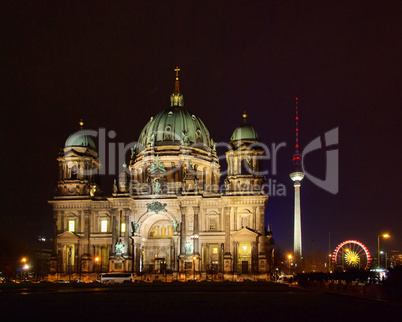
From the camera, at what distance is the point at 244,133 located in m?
112

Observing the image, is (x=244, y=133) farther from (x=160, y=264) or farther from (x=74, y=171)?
(x=74, y=171)

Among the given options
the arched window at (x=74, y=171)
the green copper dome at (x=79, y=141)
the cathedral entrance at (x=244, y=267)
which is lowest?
the cathedral entrance at (x=244, y=267)

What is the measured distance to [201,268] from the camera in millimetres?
102688

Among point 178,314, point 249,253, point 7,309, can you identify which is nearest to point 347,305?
point 178,314

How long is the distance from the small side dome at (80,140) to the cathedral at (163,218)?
18 cm

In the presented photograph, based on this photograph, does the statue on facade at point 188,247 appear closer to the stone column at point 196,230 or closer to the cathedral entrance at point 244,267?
the stone column at point 196,230

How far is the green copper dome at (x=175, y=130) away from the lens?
121 m

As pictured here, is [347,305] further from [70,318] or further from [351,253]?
[351,253]

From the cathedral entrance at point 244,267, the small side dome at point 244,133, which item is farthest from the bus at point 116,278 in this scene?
the small side dome at point 244,133

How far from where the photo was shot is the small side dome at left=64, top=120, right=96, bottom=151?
374ft

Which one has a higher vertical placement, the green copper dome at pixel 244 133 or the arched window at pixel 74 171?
the green copper dome at pixel 244 133

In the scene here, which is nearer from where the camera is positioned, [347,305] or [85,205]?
[347,305]

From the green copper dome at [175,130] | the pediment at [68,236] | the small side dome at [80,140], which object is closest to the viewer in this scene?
the pediment at [68,236]

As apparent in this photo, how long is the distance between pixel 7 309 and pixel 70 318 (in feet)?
23.5
